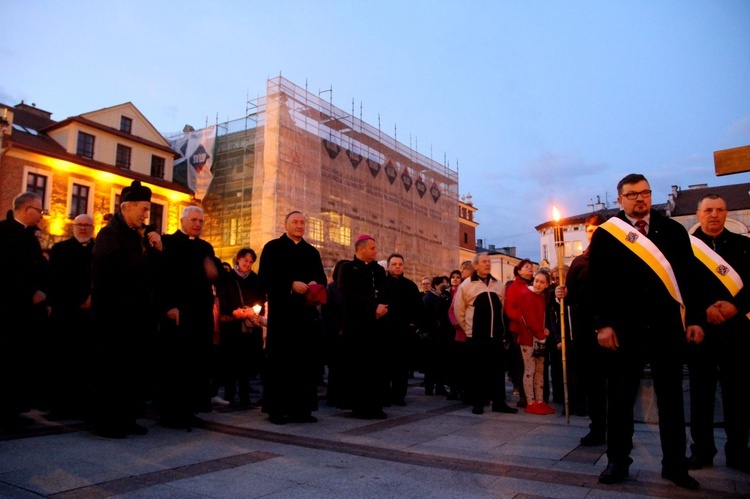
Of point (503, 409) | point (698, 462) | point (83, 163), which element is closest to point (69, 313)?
point (503, 409)

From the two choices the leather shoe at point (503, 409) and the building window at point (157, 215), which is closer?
the leather shoe at point (503, 409)

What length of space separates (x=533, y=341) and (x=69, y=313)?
18.3 ft

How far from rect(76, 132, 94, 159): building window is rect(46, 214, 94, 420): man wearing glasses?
2344 centimetres

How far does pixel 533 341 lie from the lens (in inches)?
278

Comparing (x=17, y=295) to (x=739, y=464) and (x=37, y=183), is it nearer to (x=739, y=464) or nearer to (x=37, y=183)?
(x=739, y=464)

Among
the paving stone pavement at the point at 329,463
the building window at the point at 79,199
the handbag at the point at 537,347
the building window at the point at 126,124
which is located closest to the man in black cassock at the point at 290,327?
the paving stone pavement at the point at 329,463

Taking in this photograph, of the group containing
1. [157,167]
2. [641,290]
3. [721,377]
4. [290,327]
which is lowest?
[721,377]

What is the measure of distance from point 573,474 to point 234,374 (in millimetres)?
4819

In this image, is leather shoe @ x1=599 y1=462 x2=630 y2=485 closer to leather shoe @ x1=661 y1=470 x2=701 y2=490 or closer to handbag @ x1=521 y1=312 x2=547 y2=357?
leather shoe @ x1=661 y1=470 x2=701 y2=490

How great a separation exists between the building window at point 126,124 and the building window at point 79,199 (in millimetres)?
4918

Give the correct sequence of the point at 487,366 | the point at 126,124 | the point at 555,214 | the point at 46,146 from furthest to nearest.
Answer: the point at 126,124
the point at 46,146
the point at 487,366
the point at 555,214

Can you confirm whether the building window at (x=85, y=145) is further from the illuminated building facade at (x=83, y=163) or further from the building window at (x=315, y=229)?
the building window at (x=315, y=229)

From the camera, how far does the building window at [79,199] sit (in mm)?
25148

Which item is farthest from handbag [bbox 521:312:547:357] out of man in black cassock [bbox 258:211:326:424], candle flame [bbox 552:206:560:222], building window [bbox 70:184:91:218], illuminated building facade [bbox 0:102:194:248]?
building window [bbox 70:184:91:218]
